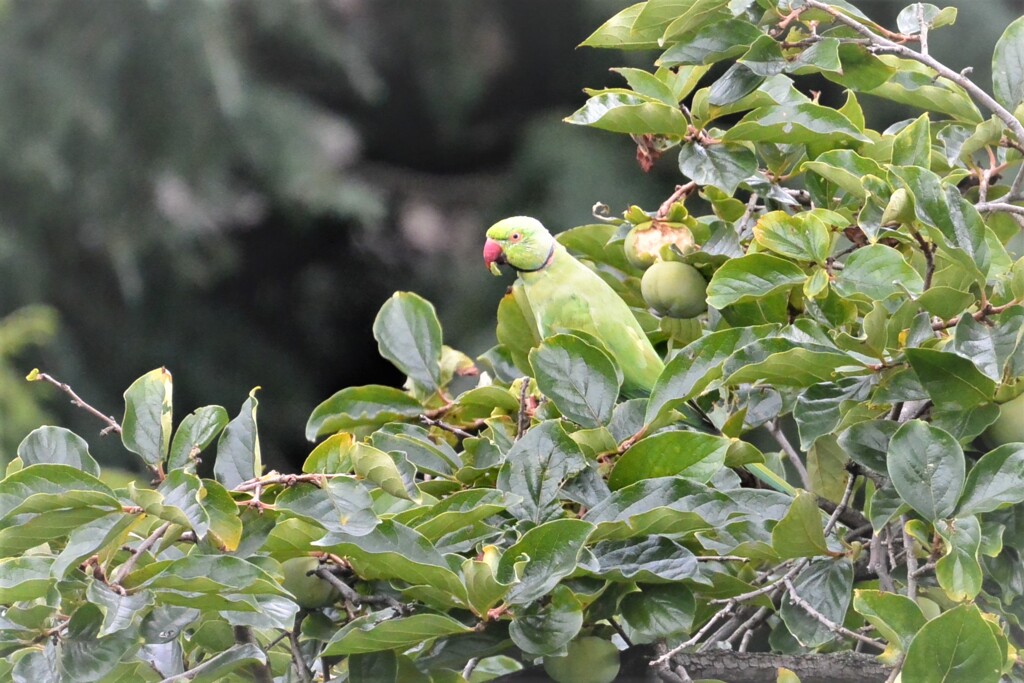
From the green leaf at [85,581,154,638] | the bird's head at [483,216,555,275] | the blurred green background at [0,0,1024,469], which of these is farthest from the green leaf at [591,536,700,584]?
the blurred green background at [0,0,1024,469]

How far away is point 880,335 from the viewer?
1.80 feet

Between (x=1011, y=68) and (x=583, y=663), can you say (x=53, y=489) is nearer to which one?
(x=583, y=663)

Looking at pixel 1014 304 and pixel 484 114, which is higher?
pixel 1014 304

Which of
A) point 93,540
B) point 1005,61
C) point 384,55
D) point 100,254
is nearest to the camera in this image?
point 93,540

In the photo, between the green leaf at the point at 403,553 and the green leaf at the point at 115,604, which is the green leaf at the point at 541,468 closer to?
the green leaf at the point at 403,553

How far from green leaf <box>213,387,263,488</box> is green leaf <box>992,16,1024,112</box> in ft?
1.69

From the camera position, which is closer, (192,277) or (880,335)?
(880,335)

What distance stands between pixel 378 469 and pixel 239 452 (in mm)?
117

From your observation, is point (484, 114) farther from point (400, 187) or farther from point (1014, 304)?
point (1014, 304)

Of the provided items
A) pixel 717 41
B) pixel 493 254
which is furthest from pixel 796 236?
pixel 493 254

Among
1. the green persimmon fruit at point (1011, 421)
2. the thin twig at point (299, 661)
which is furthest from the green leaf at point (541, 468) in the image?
the green persimmon fruit at point (1011, 421)

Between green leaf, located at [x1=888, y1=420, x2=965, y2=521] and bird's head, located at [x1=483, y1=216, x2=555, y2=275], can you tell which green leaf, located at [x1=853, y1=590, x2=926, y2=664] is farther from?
bird's head, located at [x1=483, y1=216, x2=555, y2=275]

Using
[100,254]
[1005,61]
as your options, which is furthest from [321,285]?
[1005,61]

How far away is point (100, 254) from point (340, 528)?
3.53 meters
